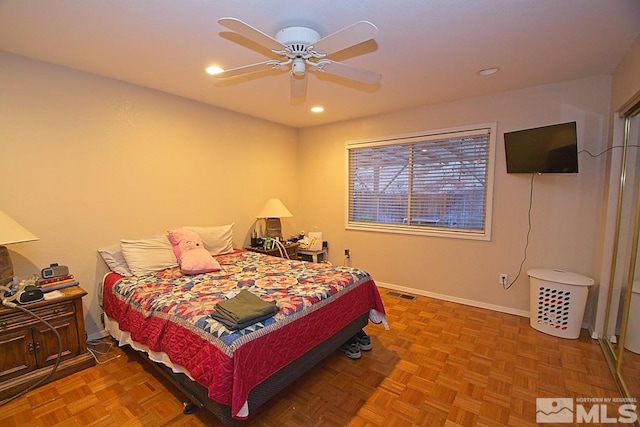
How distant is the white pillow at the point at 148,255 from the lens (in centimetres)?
267

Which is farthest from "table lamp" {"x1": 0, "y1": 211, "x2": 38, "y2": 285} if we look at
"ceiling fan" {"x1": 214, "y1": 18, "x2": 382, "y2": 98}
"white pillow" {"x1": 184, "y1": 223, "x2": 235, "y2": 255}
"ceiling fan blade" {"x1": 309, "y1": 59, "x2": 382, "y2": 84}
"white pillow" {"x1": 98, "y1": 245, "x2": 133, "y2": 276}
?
"ceiling fan blade" {"x1": 309, "y1": 59, "x2": 382, "y2": 84}

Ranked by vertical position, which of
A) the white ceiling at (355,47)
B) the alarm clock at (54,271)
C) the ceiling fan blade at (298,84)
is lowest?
the alarm clock at (54,271)

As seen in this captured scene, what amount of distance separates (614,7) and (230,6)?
2.16 metres

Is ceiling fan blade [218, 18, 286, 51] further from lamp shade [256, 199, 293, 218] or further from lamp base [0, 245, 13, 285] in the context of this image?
lamp shade [256, 199, 293, 218]

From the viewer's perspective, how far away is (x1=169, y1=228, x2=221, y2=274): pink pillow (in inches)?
106

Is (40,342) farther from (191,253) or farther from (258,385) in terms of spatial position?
(258,385)

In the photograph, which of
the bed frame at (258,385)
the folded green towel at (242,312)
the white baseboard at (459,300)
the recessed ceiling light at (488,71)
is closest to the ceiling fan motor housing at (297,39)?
the folded green towel at (242,312)

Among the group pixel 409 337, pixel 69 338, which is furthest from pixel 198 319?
pixel 409 337

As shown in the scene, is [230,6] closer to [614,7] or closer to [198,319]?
[198,319]

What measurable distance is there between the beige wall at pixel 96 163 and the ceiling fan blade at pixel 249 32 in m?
1.99

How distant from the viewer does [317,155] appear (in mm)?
4719

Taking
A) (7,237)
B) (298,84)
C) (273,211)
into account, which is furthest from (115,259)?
(298,84)

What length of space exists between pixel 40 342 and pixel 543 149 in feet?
14.7

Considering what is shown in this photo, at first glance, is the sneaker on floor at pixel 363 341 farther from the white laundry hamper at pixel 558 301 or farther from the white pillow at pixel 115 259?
the white pillow at pixel 115 259
